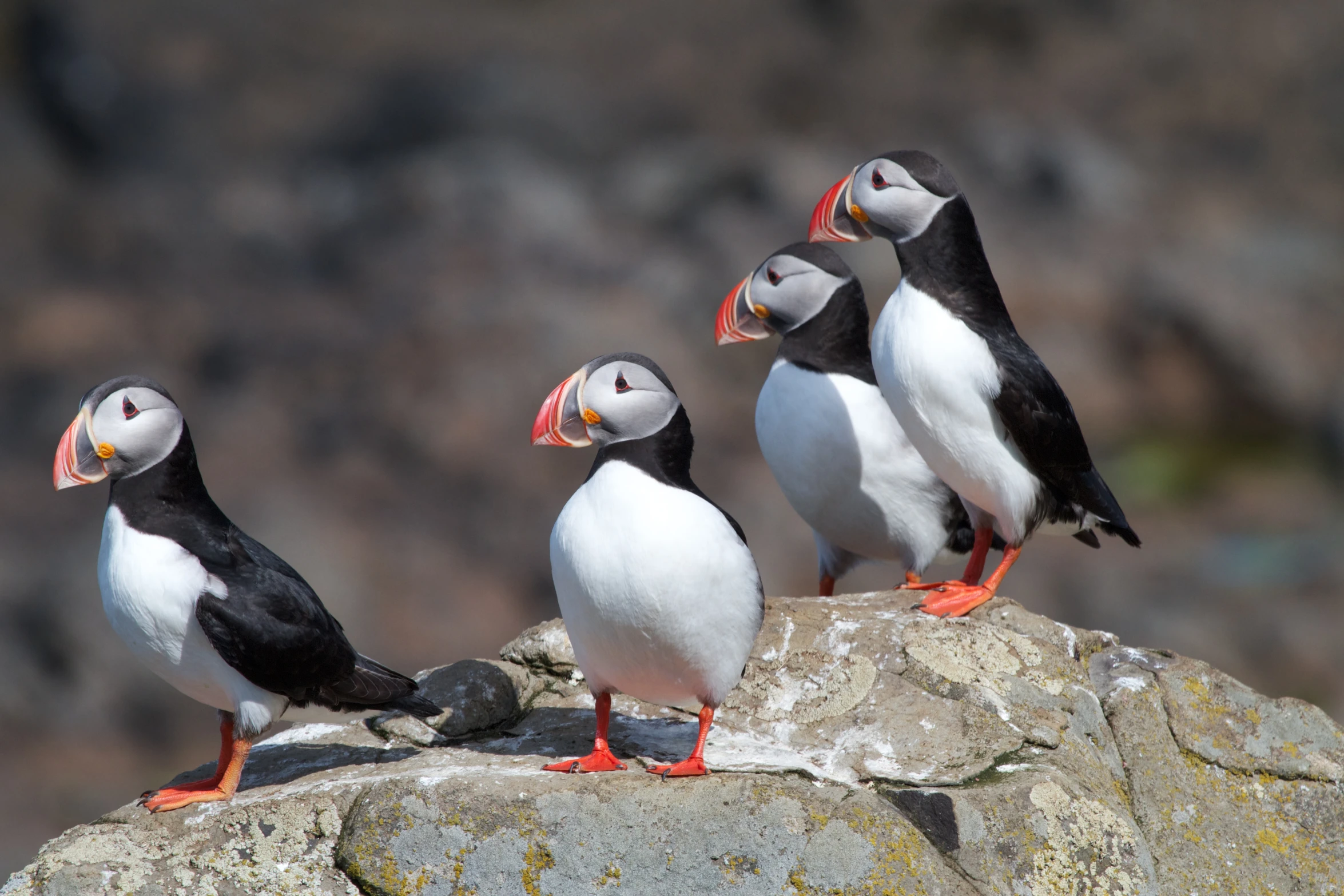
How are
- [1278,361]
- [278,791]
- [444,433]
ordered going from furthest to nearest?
1. [1278,361]
2. [444,433]
3. [278,791]

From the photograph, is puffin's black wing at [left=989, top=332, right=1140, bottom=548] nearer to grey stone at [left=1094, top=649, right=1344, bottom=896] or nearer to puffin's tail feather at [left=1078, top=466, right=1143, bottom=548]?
puffin's tail feather at [left=1078, top=466, right=1143, bottom=548]

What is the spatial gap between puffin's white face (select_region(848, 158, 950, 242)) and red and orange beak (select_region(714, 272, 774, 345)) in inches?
31.4

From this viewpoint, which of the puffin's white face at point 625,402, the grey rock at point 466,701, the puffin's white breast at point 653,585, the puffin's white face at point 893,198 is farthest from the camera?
the puffin's white face at point 893,198

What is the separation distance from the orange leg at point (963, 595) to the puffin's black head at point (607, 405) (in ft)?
5.83

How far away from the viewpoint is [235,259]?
16.0m

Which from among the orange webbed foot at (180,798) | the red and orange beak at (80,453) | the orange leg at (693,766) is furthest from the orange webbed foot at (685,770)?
the red and orange beak at (80,453)

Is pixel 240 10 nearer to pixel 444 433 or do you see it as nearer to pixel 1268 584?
pixel 444 433

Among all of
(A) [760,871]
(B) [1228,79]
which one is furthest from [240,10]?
(A) [760,871]

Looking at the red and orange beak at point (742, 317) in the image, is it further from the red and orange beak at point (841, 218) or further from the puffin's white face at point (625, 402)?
the puffin's white face at point (625, 402)

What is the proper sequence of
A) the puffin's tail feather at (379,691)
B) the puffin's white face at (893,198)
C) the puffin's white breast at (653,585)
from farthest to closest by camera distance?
the puffin's white face at (893,198) < the puffin's tail feather at (379,691) < the puffin's white breast at (653,585)

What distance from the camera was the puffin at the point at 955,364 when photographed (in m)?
5.46

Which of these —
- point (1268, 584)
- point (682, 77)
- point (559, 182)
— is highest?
point (682, 77)

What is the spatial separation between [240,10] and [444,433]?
7989mm

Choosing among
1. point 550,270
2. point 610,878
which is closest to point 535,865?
point 610,878
